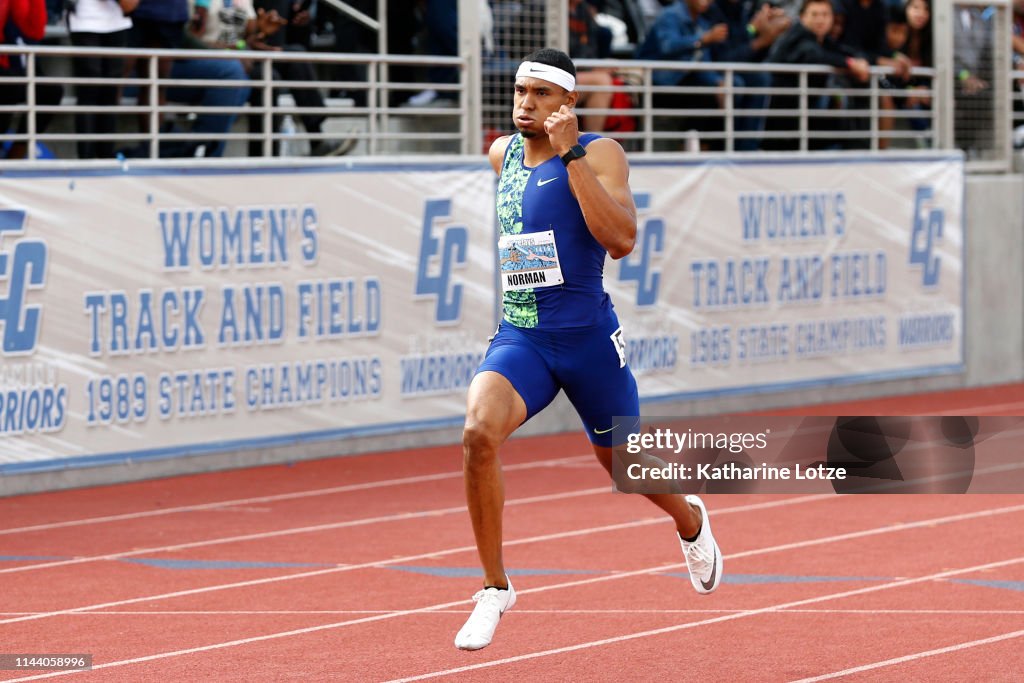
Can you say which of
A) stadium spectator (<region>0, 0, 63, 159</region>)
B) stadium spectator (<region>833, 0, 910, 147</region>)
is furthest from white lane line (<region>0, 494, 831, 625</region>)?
stadium spectator (<region>833, 0, 910, 147</region>)

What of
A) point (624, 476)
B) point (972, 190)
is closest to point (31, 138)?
point (624, 476)

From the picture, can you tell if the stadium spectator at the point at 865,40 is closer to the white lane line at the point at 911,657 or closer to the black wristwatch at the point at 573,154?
the white lane line at the point at 911,657

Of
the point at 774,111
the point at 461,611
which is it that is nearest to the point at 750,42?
the point at 774,111

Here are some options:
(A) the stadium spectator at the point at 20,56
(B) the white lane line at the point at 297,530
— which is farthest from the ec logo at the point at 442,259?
(A) the stadium spectator at the point at 20,56

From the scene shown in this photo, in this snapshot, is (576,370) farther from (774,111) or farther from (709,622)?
(774,111)

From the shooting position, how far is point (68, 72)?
12.7 m

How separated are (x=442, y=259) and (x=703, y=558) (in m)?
6.86

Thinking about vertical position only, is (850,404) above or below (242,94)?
below

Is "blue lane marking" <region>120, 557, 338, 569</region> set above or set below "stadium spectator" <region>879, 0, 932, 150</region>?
below

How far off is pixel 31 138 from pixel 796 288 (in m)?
7.64

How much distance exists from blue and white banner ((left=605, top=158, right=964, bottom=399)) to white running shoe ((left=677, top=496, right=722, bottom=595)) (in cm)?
760

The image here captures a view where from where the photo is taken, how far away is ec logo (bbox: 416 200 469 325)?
46.2 feet

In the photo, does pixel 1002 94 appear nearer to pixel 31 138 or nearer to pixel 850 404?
pixel 850 404

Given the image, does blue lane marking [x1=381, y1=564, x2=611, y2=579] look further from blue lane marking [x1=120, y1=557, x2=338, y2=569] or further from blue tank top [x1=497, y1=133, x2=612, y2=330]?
blue tank top [x1=497, y1=133, x2=612, y2=330]
